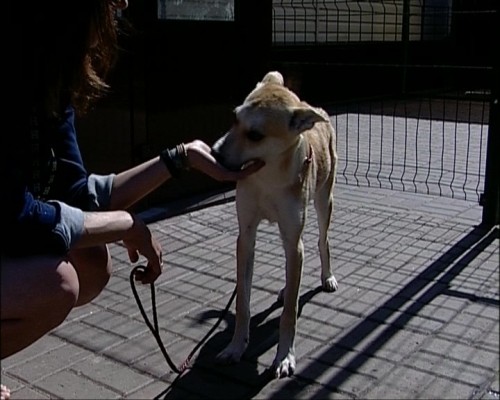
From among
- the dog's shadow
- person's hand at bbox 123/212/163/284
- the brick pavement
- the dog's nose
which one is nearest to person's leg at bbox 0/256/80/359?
person's hand at bbox 123/212/163/284

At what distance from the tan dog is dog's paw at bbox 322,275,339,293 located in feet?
2.55

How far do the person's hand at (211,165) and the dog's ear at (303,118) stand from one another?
233 millimetres

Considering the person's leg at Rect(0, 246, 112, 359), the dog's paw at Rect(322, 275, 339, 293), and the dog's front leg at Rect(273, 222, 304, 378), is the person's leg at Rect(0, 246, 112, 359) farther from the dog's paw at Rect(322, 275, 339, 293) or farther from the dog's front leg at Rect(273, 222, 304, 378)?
the dog's paw at Rect(322, 275, 339, 293)

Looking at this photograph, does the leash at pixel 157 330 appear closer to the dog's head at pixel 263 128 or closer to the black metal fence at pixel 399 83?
the dog's head at pixel 263 128

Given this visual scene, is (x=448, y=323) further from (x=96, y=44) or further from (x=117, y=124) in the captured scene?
(x=117, y=124)

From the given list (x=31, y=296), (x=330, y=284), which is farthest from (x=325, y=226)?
(x=31, y=296)

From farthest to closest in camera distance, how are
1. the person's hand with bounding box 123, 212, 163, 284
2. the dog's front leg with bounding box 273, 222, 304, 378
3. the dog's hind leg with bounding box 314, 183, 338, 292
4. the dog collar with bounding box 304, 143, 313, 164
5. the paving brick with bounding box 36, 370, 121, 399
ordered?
1. the dog's hind leg with bounding box 314, 183, 338, 292
2. the dog collar with bounding box 304, 143, 313, 164
3. the dog's front leg with bounding box 273, 222, 304, 378
4. the paving brick with bounding box 36, 370, 121, 399
5. the person's hand with bounding box 123, 212, 163, 284

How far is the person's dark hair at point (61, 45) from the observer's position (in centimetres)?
257

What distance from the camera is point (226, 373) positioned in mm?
3273

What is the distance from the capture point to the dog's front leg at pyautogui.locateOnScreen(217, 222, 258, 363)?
11.2 ft

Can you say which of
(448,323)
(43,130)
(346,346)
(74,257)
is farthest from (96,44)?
(448,323)

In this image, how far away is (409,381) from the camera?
3.19 m

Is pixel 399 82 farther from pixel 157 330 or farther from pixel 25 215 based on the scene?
pixel 25 215

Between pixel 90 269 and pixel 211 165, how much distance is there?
2.32ft
